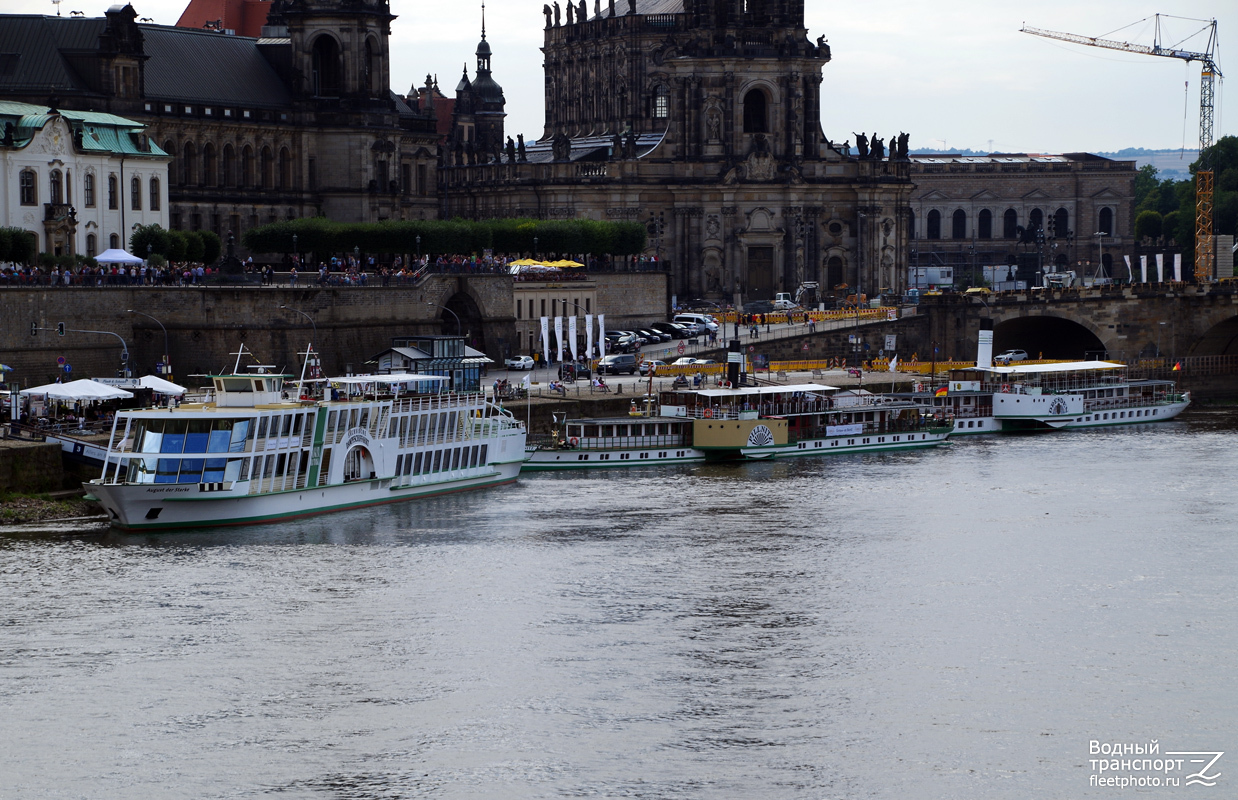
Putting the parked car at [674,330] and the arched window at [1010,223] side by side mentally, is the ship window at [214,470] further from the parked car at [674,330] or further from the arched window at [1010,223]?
the arched window at [1010,223]

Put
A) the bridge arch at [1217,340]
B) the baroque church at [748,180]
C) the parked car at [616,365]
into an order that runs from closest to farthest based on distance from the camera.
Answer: the parked car at [616,365]
the bridge arch at [1217,340]
the baroque church at [748,180]

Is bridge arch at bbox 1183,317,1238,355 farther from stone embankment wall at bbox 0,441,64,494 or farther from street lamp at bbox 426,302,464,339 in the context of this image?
stone embankment wall at bbox 0,441,64,494

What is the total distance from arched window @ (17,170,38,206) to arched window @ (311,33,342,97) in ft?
85.9

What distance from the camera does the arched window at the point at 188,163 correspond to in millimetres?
102500

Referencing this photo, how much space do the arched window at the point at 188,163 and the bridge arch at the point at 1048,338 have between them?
132ft

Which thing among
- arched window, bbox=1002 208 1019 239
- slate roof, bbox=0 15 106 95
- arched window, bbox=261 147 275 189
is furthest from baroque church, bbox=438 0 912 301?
arched window, bbox=1002 208 1019 239

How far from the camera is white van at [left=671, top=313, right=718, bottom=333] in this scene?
99.8 m

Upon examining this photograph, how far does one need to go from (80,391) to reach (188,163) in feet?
→ 141

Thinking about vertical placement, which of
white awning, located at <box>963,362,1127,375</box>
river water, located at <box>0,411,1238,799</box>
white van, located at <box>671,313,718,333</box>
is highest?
white van, located at <box>671,313,718,333</box>

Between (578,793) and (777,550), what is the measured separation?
61.7ft

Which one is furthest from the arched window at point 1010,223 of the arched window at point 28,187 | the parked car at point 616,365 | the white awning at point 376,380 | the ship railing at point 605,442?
the white awning at point 376,380

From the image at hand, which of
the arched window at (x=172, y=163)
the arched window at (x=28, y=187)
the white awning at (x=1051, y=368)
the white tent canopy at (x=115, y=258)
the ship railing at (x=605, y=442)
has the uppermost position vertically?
the arched window at (x=172, y=163)

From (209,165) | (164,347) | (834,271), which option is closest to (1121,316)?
(834,271)

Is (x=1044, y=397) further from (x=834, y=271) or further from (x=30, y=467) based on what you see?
(x=30, y=467)
